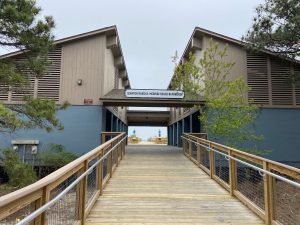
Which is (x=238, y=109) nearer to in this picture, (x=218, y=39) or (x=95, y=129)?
(x=218, y=39)

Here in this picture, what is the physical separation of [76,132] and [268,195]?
10.7 m

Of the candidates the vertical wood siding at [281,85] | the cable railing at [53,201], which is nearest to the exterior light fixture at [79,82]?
the vertical wood siding at [281,85]

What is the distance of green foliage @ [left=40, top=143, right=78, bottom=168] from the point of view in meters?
12.4

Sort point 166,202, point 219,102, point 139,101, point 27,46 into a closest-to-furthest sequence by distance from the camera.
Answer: point 166,202 → point 27,46 → point 219,102 → point 139,101

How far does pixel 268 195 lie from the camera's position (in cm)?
444

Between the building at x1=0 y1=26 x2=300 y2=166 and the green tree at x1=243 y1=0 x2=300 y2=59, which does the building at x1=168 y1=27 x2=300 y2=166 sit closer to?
the building at x1=0 y1=26 x2=300 y2=166

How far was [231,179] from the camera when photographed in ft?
20.0

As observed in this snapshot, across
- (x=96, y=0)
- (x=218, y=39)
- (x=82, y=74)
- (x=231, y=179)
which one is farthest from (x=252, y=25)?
(x=96, y=0)

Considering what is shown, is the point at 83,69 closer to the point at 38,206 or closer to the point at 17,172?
the point at 17,172

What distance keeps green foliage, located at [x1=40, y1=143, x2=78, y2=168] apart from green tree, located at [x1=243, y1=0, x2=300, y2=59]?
29.0ft

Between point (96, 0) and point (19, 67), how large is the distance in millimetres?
12607

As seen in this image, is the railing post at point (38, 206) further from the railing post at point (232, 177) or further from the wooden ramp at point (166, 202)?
the railing post at point (232, 177)

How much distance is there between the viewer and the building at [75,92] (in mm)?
13797

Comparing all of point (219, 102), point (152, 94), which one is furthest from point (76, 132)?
point (219, 102)
